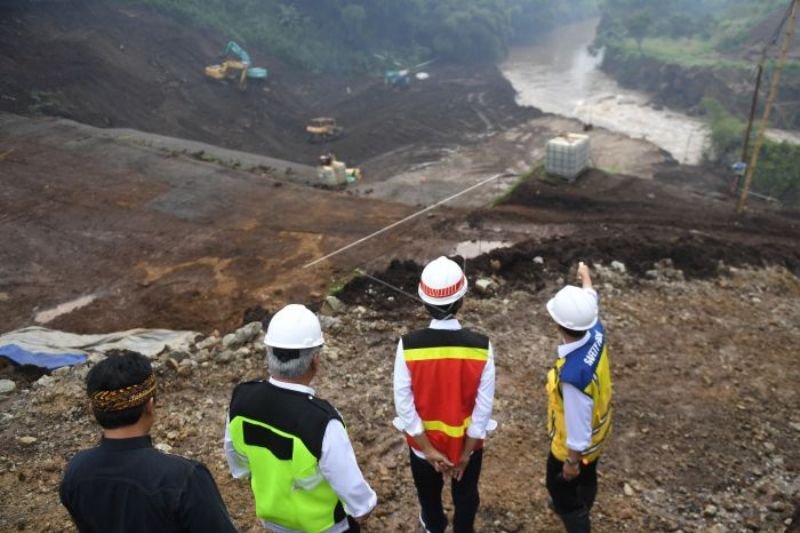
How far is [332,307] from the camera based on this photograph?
277 inches

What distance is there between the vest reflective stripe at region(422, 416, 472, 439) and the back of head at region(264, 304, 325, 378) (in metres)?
0.86

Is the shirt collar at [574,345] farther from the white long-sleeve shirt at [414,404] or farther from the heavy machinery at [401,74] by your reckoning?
the heavy machinery at [401,74]

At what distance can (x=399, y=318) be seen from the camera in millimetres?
6785

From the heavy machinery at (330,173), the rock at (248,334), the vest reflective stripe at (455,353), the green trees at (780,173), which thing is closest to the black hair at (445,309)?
the vest reflective stripe at (455,353)

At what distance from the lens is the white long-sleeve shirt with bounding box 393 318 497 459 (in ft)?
9.24

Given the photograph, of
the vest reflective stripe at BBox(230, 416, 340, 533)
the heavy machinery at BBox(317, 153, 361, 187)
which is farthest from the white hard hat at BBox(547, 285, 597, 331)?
the heavy machinery at BBox(317, 153, 361, 187)

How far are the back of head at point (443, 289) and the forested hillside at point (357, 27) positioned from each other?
32.5 meters

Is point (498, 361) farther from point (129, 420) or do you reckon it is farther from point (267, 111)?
point (267, 111)

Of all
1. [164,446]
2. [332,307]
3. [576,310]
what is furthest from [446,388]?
[332,307]

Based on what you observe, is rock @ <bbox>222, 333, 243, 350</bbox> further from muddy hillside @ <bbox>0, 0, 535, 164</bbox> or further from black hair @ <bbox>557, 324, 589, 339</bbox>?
muddy hillside @ <bbox>0, 0, 535, 164</bbox>

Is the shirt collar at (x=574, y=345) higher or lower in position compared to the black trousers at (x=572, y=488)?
higher

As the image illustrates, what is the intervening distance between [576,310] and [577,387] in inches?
→ 15.2

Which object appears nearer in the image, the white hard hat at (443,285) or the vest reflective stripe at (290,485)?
the vest reflective stripe at (290,485)

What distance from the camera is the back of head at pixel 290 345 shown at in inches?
92.6
